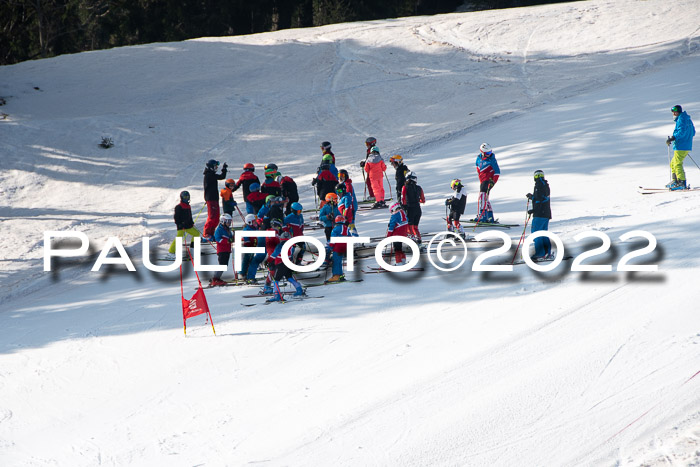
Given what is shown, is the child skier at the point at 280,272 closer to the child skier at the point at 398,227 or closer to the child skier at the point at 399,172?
the child skier at the point at 398,227

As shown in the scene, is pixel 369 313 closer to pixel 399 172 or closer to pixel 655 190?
pixel 399 172

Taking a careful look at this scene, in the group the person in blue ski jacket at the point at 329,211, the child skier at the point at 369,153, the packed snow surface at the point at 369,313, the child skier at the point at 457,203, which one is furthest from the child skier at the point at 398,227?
the child skier at the point at 369,153

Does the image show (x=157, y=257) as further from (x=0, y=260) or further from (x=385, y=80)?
(x=385, y=80)

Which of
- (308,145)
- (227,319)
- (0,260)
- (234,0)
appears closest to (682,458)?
(227,319)

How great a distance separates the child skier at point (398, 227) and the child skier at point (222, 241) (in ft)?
8.74

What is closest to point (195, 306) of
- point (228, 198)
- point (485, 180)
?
point (228, 198)

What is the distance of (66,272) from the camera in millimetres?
14008

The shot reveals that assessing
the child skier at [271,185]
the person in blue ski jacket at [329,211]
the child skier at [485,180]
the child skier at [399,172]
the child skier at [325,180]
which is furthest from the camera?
the child skier at [325,180]

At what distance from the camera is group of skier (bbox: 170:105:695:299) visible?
11641mm

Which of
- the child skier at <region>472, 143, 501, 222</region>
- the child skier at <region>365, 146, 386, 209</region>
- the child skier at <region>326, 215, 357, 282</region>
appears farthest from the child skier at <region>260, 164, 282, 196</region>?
the child skier at <region>472, 143, 501, 222</region>

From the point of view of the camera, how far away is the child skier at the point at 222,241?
39.5ft

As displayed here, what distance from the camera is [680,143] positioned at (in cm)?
1415

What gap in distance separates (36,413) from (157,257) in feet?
19.0

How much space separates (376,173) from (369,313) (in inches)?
245
